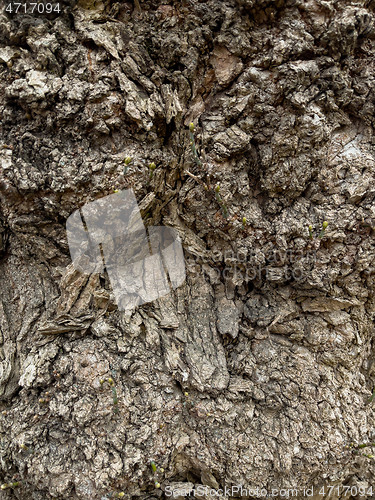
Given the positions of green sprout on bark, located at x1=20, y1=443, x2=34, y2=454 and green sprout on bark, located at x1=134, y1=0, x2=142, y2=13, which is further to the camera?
green sprout on bark, located at x1=134, y1=0, x2=142, y2=13

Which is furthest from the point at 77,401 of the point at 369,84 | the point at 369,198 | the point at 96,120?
the point at 369,84

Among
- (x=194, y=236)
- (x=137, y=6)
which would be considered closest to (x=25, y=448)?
(x=194, y=236)

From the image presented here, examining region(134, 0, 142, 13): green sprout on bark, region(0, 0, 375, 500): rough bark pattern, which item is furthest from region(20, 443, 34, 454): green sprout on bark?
region(134, 0, 142, 13): green sprout on bark

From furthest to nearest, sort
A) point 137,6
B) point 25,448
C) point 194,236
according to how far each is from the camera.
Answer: point 194,236 < point 137,6 < point 25,448

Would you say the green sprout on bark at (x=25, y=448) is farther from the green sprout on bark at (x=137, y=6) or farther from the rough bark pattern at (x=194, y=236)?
the green sprout on bark at (x=137, y=6)

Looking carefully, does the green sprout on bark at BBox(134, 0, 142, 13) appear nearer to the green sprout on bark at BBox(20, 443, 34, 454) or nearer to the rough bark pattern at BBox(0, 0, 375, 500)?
the rough bark pattern at BBox(0, 0, 375, 500)

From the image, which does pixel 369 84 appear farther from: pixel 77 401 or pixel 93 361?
pixel 77 401

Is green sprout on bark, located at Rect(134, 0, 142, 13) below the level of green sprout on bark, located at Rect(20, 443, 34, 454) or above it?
above

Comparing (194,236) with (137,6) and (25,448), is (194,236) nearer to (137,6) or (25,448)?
(137,6)
